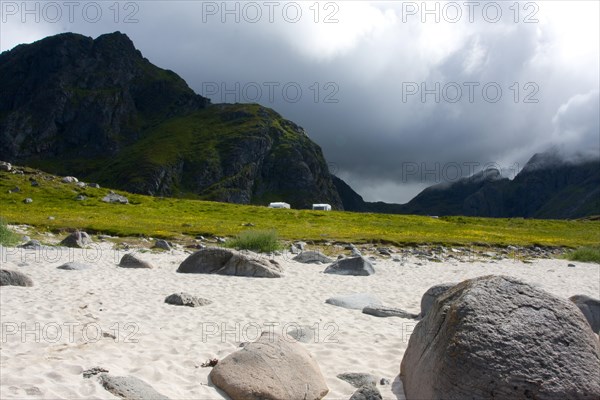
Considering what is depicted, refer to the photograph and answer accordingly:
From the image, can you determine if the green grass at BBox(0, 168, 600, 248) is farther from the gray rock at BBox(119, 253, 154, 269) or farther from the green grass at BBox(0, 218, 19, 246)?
the gray rock at BBox(119, 253, 154, 269)

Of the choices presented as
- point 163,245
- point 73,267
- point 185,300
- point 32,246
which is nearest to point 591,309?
point 185,300

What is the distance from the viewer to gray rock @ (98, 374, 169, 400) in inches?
278

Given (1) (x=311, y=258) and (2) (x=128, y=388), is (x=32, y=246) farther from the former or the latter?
(2) (x=128, y=388)

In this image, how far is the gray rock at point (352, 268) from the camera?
2286cm

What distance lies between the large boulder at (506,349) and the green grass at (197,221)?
102ft

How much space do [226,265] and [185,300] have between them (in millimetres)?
6560

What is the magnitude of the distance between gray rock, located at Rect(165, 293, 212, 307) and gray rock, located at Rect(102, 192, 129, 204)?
55.6 metres

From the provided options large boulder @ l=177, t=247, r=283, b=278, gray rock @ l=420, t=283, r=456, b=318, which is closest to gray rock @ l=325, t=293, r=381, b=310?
gray rock @ l=420, t=283, r=456, b=318

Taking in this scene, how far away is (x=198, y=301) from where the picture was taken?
14.4 m

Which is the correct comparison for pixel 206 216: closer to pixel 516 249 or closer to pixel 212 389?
pixel 516 249

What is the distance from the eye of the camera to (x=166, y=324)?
38.8ft

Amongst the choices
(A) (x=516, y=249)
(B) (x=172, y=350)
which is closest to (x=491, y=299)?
(B) (x=172, y=350)

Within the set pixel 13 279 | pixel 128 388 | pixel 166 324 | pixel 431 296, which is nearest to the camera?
pixel 128 388

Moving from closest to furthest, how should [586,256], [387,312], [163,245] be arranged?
[387,312] < [163,245] < [586,256]
